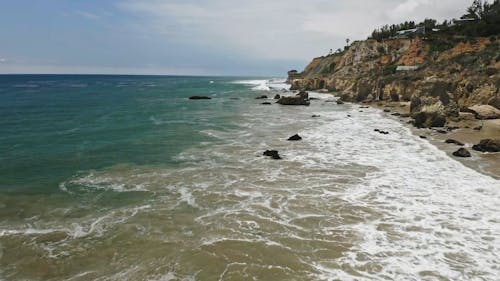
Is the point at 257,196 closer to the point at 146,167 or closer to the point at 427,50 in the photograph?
the point at 146,167

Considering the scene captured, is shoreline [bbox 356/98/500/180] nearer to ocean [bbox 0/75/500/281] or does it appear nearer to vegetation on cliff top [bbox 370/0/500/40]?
ocean [bbox 0/75/500/281]

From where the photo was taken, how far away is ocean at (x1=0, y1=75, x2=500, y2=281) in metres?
Result: 10.8

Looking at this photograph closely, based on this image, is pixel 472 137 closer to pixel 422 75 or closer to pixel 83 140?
pixel 422 75

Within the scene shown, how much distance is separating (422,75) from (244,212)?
46.3 m

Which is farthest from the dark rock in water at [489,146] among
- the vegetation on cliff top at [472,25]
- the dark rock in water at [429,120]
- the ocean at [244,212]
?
the vegetation on cliff top at [472,25]

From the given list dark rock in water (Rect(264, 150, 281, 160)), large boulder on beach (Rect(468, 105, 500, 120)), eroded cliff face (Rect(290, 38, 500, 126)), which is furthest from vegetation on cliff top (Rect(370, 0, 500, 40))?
dark rock in water (Rect(264, 150, 281, 160))

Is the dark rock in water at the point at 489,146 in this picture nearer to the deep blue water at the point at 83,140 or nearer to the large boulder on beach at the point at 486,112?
the large boulder on beach at the point at 486,112

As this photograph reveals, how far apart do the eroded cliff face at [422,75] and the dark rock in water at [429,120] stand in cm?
44

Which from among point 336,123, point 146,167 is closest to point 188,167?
point 146,167

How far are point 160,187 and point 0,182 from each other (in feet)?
27.5

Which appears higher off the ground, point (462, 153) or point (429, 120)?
point (429, 120)

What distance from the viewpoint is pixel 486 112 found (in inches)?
1339

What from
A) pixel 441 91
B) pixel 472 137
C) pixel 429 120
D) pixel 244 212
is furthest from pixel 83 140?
pixel 441 91

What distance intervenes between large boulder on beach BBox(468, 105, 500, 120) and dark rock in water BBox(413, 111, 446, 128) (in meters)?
4.03
